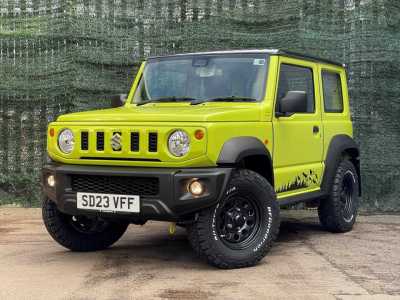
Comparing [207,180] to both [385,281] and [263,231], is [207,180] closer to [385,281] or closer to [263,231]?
[263,231]

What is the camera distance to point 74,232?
5.95 metres

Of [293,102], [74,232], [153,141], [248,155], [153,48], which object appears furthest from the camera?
[153,48]

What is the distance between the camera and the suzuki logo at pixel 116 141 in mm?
5156

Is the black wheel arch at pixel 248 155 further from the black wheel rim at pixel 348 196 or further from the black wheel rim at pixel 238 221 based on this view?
the black wheel rim at pixel 348 196

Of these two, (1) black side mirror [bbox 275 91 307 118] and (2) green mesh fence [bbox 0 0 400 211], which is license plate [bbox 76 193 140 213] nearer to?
(1) black side mirror [bbox 275 91 307 118]

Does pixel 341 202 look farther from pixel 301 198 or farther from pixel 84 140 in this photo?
pixel 84 140

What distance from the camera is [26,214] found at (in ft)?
27.8

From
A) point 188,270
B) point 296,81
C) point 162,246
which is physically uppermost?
point 296,81

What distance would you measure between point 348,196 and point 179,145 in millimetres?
3058

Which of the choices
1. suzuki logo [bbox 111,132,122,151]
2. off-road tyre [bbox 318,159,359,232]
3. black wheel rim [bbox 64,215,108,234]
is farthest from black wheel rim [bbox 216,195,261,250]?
off-road tyre [bbox 318,159,359,232]

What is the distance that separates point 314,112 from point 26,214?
404cm

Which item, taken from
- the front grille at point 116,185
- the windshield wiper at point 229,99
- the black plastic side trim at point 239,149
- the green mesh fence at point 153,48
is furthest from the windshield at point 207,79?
the green mesh fence at point 153,48

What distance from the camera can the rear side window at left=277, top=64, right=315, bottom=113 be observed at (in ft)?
19.9

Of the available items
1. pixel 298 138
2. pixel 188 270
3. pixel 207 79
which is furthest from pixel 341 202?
pixel 188 270
